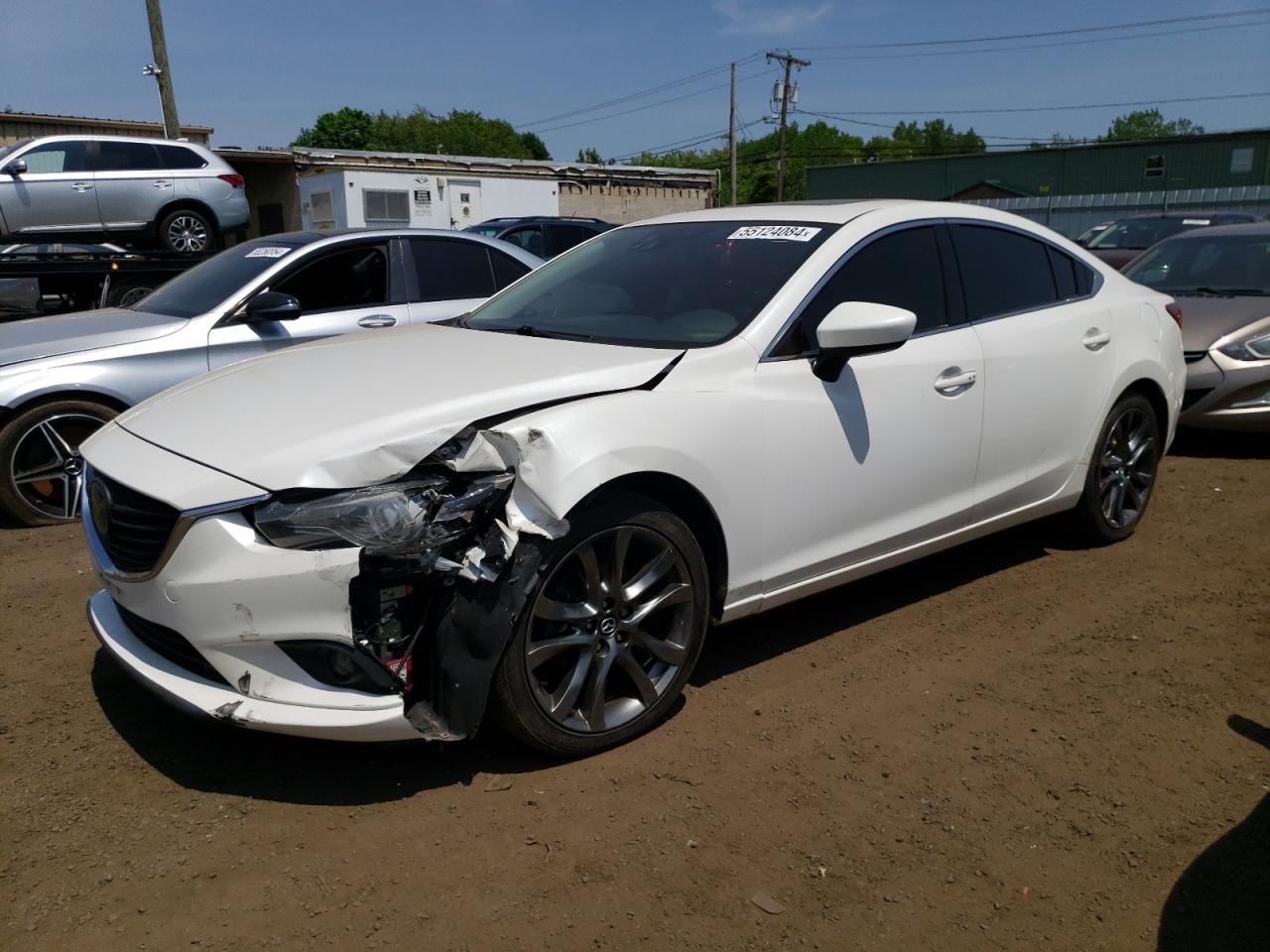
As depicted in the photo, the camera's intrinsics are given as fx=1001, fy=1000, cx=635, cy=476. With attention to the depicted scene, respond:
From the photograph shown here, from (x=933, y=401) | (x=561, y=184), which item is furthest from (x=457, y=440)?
(x=561, y=184)

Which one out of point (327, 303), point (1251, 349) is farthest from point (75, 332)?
point (1251, 349)

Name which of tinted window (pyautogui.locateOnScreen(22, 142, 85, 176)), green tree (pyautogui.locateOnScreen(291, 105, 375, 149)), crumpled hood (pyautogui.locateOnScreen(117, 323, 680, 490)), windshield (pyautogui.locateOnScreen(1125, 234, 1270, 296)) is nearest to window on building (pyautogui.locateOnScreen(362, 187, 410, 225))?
tinted window (pyautogui.locateOnScreen(22, 142, 85, 176))

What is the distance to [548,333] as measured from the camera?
12.5 ft

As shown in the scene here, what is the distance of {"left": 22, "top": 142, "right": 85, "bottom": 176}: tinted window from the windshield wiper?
32.2ft

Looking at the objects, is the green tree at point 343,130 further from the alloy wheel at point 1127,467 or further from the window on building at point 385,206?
the alloy wheel at point 1127,467

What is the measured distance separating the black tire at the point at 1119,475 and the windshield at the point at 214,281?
186 inches

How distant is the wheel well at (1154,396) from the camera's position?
16.1ft

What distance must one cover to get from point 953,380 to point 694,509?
4.44 feet

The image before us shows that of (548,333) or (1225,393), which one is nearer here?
(548,333)

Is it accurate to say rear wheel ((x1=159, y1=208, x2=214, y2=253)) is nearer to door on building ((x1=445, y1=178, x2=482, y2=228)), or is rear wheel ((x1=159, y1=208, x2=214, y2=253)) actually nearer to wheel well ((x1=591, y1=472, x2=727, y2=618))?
wheel well ((x1=591, y1=472, x2=727, y2=618))

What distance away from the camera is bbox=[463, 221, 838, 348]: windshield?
3.60m

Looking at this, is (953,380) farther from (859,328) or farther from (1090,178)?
(1090,178)

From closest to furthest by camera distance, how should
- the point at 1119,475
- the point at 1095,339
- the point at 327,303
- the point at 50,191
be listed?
the point at 1095,339 → the point at 1119,475 → the point at 327,303 → the point at 50,191

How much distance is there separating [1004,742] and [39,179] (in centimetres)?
1188
